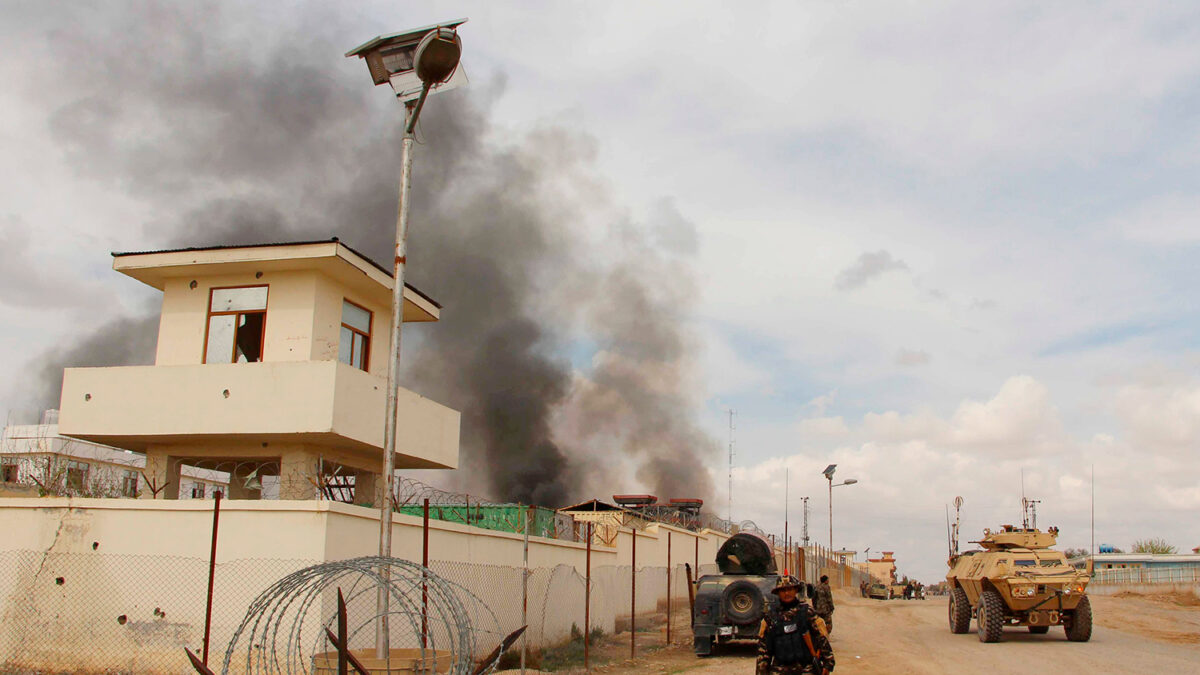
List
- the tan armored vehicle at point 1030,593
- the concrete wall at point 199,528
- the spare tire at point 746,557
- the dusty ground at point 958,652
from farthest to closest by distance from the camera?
1. the tan armored vehicle at point 1030,593
2. the spare tire at point 746,557
3. the dusty ground at point 958,652
4. the concrete wall at point 199,528

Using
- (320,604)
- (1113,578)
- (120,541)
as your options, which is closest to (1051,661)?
Result: (320,604)

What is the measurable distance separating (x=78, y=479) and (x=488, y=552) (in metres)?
6.55

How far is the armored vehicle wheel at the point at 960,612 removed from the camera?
23344mm

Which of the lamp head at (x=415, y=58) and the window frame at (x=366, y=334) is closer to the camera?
the lamp head at (x=415, y=58)

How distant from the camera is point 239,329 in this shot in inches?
718

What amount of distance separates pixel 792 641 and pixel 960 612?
1635cm

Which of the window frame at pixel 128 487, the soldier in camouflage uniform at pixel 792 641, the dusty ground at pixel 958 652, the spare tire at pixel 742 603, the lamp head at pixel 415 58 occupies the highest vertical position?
the lamp head at pixel 415 58

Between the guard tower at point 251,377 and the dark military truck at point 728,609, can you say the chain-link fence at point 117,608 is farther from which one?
the dark military truck at point 728,609

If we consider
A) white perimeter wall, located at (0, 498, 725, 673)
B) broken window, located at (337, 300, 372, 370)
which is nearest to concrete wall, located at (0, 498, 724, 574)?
white perimeter wall, located at (0, 498, 725, 673)

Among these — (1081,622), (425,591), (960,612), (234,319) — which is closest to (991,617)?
(1081,622)

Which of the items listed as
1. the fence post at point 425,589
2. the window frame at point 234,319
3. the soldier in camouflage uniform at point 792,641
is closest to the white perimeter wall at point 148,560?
the fence post at point 425,589

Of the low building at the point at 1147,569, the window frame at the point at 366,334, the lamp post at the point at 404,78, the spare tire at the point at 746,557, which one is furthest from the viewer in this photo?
A: the low building at the point at 1147,569

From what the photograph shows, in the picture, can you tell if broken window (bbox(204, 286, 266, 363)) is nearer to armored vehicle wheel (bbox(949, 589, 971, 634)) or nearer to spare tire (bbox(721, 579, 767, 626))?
spare tire (bbox(721, 579, 767, 626))

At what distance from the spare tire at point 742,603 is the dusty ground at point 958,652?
0.73 meters
